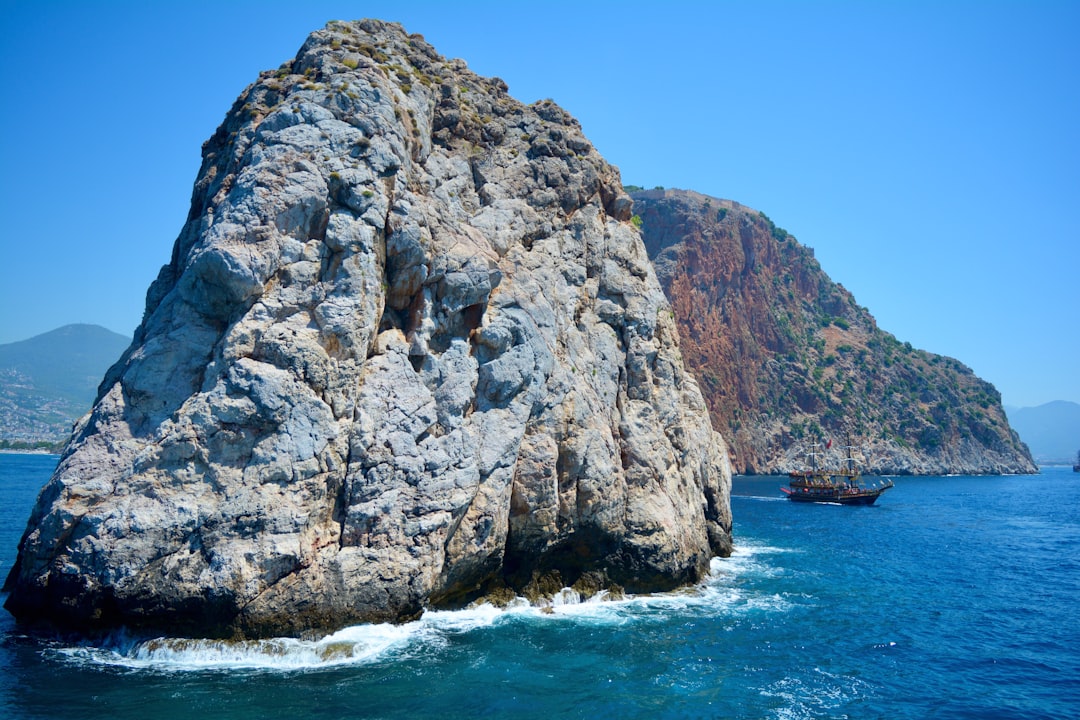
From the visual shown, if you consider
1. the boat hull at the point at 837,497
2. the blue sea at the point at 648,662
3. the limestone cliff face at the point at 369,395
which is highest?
the limestone cliff face at the point at 369,395

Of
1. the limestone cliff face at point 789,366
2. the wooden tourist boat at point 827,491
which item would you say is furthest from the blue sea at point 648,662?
the limestone cliff face at point 789,366

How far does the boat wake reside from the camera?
69.7 ft

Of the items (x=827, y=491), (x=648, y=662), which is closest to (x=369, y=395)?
(x=648, y=662)

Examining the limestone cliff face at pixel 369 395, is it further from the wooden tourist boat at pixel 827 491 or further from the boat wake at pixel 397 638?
the wooden tourist boat at pixel 827 491

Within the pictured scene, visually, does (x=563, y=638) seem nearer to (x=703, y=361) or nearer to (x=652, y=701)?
(x=652, y=701)

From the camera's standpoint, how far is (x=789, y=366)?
14838cm

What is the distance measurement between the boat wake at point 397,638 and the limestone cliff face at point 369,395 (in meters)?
0.65

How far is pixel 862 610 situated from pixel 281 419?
27104mm

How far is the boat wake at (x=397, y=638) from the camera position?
2125cm

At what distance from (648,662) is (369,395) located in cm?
1400

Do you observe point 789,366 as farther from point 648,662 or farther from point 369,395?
point 369,395

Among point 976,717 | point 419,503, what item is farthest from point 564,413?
point 976,717

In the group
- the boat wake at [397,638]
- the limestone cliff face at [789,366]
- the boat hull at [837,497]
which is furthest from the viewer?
the limestone cliff face at [789,366]

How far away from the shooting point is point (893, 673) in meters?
23.8
